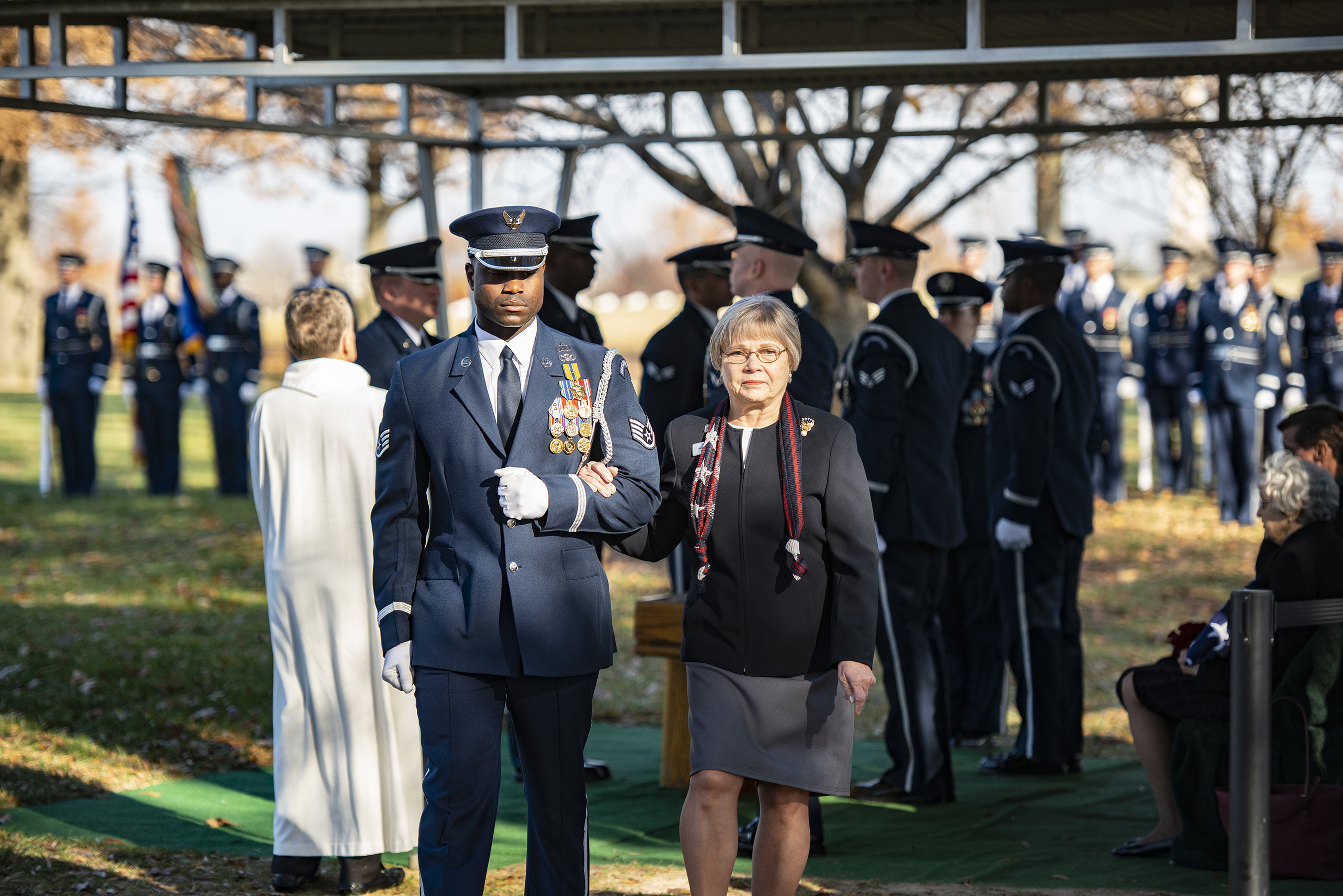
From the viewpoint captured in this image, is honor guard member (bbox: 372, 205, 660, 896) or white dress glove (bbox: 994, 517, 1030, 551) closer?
honor guard member (bbox: 372, 205, 660, 896)

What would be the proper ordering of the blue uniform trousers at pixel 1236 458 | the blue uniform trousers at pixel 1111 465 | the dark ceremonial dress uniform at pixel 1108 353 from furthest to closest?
the dark ceremonial dress uniform at pixel 1108 353, the blue uniform trousers at pixel 1111 465, the blue uniform trousers at pixel 1236 458

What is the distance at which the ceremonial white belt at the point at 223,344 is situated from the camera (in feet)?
57.2

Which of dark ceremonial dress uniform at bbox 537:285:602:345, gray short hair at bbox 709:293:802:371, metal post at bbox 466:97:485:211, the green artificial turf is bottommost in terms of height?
the green artificial turf

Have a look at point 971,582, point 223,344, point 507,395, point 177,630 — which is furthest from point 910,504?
point 223,344

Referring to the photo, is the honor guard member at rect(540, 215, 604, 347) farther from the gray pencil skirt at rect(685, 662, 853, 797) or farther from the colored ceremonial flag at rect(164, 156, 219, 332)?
the colored ceremonial flag at rect(164, 156, 219, 332)

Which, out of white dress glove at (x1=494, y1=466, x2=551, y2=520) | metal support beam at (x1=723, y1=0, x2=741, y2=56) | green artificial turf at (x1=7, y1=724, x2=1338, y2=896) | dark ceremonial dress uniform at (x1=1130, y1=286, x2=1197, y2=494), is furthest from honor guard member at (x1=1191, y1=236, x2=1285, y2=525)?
white dress glove at (x1=494, y1=466, x2=551, y2=520)

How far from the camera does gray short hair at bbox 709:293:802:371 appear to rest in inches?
161

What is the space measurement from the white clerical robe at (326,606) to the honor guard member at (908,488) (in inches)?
82.7

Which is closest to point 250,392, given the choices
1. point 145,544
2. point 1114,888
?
point 145,544

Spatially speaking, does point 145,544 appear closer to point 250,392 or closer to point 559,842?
point 250,392

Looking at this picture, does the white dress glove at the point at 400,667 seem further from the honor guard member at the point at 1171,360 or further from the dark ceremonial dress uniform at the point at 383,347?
the honor guard member at the point at 1171,360

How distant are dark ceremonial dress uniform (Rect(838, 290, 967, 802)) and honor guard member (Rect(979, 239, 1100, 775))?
53 centimetres

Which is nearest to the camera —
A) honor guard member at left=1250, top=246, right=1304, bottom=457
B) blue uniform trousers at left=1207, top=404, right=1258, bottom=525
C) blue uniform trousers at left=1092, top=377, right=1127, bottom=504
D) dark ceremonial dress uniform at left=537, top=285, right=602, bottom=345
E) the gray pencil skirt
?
the gray pencil skirt

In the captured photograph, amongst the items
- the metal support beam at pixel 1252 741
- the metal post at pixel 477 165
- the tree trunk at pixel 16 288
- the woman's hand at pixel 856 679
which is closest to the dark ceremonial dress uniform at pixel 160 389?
the metal post at pixel 477 165
